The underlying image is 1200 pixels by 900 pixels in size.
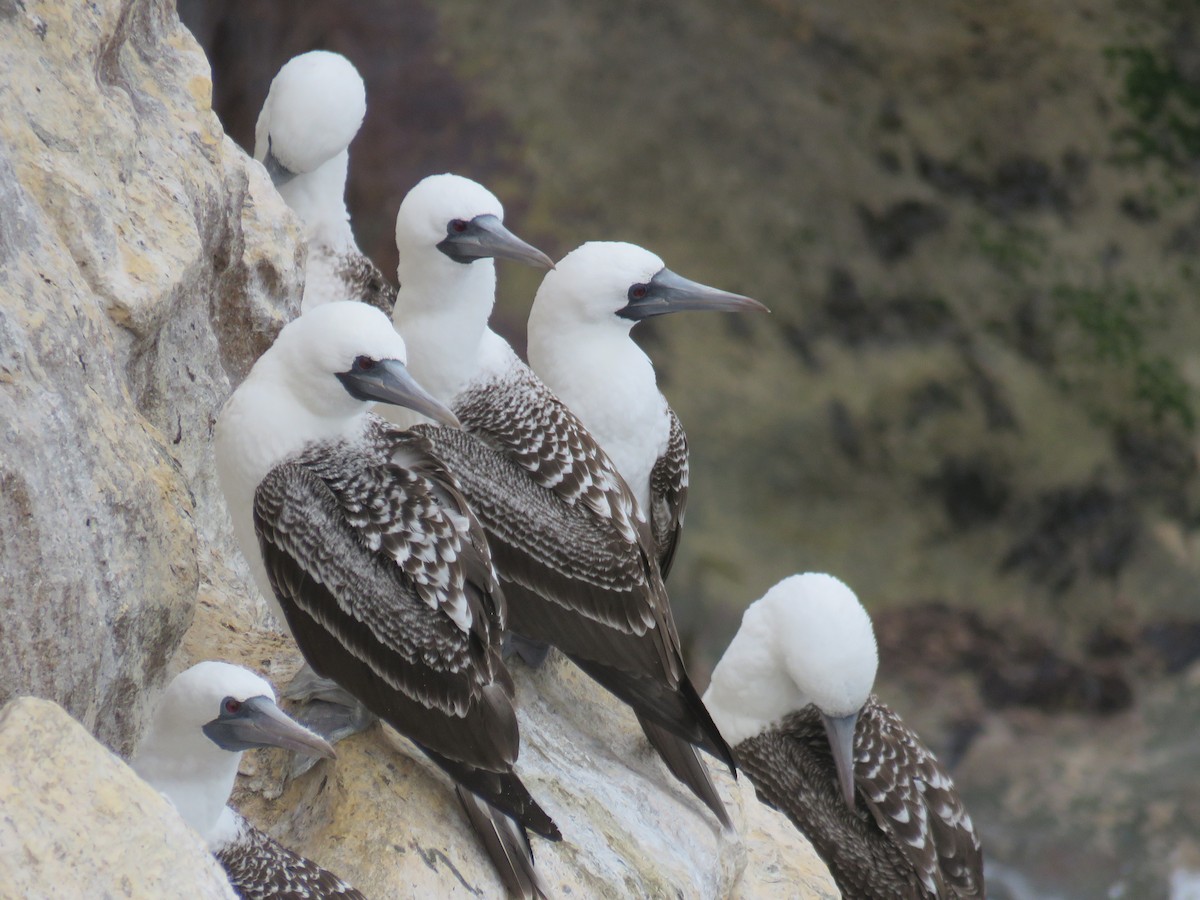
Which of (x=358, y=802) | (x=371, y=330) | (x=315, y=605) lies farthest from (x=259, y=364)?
(x=358, y=802)

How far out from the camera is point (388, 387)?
3965 mm

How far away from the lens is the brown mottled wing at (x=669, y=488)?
17.7 feet

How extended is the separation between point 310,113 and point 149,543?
2669mm

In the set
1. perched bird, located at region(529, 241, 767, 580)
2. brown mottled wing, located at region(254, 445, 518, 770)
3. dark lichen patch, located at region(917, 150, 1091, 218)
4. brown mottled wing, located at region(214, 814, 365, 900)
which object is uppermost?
dark lichen patch, located at region(917, 150, 1091, 218)

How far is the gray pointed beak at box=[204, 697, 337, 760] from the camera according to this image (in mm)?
3625

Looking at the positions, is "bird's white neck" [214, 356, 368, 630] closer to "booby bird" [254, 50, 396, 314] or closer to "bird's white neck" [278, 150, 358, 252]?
"booby bird" [254, 50, 396, 314]

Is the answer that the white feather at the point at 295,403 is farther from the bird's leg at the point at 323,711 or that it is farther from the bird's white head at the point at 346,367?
the bird's leg at the point at 323,711

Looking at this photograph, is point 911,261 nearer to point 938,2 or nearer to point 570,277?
point 938,2

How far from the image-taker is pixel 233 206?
5195 mm

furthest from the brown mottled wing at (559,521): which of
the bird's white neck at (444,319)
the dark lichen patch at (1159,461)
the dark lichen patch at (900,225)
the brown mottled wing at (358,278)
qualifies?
the dark lichen patch at (1159,461)

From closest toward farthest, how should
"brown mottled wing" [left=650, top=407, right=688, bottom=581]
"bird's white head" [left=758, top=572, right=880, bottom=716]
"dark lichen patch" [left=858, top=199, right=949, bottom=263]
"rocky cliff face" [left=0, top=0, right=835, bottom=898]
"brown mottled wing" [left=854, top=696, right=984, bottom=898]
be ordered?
1. "rocky cliff face" [left=0, top=0, right=835, bottom=898]
2. "brown mottled wing" [left=650, top=407, right=688, bottom=581]
3. "brown mottled wing" [left=854, top=696, right=984, bottom=898]
4. "bird's white head" [left=758, top=572, right=880, bottom=716]
5. "dark lichen patch" [left=858, top=199, right=949, bottom=263]

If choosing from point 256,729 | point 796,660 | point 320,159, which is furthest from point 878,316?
→ point 256,729

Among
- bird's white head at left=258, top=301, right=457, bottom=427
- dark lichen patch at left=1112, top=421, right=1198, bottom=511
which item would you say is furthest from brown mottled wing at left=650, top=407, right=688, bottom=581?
dark lichen patch at left=1112, top=421, right=1198, bottom=511

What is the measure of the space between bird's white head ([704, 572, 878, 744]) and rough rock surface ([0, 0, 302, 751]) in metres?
2.13
